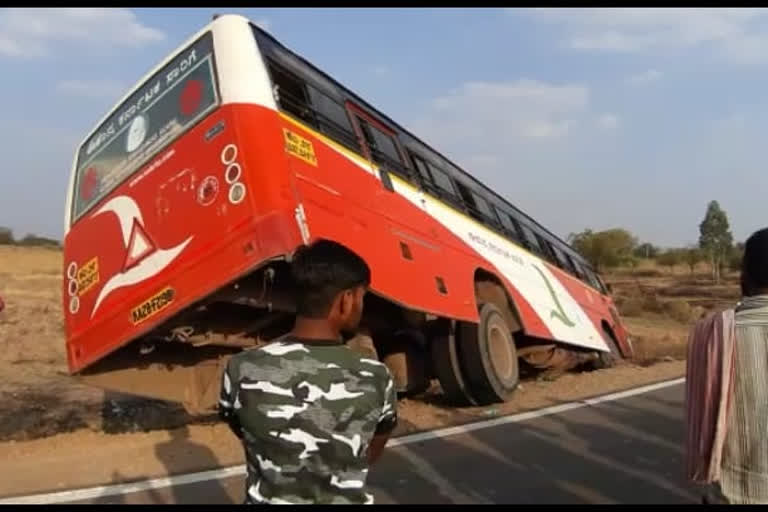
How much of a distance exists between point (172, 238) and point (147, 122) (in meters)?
1.36

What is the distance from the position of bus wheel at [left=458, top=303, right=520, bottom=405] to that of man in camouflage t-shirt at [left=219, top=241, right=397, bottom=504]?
6.39 metres

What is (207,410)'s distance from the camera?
22.7ft

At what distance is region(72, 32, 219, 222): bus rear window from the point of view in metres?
6.28

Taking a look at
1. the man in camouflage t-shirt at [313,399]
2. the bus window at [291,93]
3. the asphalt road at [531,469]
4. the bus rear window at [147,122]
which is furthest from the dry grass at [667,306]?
the man in camouflage t-shirt at [313,399]

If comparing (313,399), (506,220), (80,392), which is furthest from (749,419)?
(80,392)

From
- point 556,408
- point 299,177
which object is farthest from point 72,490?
point 556,408

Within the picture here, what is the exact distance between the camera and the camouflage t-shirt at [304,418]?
222cm

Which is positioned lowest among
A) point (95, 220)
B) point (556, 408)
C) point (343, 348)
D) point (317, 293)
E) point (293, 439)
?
point (556, 408)

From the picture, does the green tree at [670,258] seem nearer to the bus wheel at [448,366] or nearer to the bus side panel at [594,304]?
the bus side panel at [594,304]

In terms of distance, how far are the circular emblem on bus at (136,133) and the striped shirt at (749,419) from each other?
5266 mm

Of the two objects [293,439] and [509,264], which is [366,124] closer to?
[509,264]

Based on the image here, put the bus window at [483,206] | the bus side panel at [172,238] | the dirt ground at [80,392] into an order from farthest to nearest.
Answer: the bus window at [483,206] < the dirt ground at [80,392] < the bus side panel at [172,238]

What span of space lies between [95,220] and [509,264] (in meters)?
5.86
